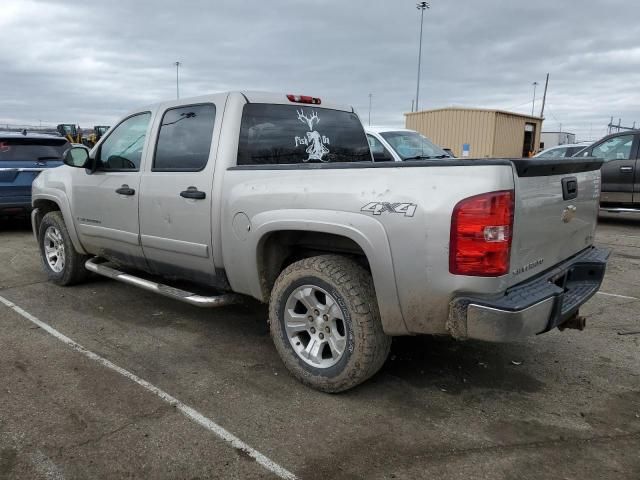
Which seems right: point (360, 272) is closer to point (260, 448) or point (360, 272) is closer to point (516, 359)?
point (260, 448)

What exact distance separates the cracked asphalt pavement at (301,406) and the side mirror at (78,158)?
141 centimetres

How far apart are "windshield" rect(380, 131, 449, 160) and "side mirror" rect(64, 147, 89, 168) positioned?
5.56 metres

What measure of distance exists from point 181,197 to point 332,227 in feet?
4.81

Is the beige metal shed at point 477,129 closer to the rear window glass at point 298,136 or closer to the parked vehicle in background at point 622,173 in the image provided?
the parked vehicle in background at point 622,173

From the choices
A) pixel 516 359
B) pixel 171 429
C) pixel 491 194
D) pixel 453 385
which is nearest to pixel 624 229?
pixel 516 359

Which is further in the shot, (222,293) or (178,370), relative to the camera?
(222,293)

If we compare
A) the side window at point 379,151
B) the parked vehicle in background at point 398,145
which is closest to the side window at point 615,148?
the parked vehicle in background at point 398,145

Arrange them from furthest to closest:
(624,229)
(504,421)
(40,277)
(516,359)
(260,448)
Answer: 1. (624,229)
2. (40,277)
3. (516,359)
4. (504,421)
5. (260,448)

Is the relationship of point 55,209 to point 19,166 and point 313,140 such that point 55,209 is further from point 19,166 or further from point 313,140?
point 19,166

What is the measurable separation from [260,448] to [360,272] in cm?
113

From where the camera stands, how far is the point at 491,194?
2.58 meters

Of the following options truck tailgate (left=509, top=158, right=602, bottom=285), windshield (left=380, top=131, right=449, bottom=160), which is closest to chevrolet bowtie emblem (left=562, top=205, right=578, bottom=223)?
truck tailgate (left=509, top=158, right=602, bottom=285)

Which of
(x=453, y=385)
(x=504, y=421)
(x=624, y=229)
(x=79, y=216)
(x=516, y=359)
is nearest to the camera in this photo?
(x=504, y=421)

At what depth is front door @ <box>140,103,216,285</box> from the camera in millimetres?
3859
